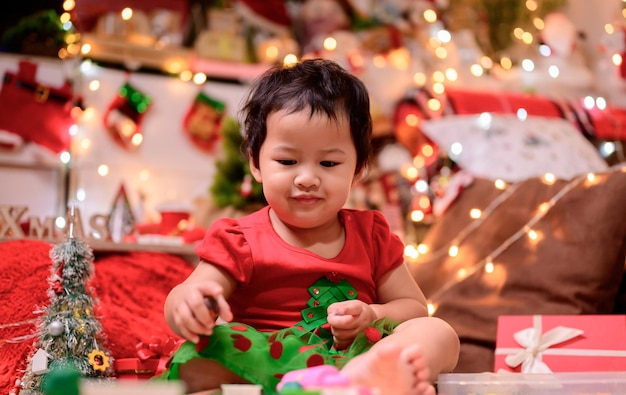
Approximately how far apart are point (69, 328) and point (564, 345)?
33.6 inches

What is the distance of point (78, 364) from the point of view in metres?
1.05

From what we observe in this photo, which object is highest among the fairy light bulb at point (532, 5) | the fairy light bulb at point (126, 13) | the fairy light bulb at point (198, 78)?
the fairy light bulb at point (532, 5)

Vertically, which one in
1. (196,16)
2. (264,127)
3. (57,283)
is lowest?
(57,283)

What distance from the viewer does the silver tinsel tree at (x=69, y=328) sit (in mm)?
1037

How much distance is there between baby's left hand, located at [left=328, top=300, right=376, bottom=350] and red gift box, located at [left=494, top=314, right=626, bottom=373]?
0.47m

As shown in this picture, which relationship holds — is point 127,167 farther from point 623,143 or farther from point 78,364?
point 623,143

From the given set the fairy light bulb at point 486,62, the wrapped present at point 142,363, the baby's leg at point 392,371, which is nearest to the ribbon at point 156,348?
the wrapped present at point 142,363

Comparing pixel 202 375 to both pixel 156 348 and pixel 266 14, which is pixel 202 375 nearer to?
pixel 156 348

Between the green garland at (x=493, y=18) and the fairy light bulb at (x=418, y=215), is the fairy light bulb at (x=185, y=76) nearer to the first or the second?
the fairy light bulb at (x=418, y=215)

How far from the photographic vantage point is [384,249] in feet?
3.63

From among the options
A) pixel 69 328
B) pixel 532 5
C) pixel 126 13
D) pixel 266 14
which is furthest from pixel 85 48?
pixel 532 5

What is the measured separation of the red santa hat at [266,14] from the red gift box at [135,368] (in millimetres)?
1609

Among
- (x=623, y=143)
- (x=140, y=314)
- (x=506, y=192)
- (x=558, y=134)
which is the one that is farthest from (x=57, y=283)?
(x=623, y=143)

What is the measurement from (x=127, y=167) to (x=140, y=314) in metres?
0.92
